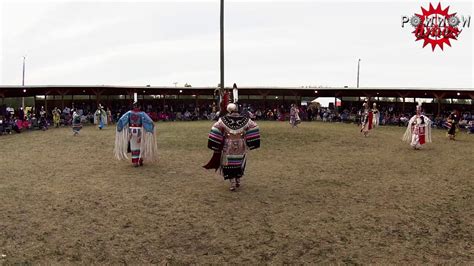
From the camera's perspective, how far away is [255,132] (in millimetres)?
7949

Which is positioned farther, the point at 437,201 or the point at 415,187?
the point at 415,187

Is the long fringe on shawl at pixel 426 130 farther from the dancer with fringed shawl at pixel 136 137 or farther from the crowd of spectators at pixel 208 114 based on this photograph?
the dancer with fringed shawl at pixel 136 137

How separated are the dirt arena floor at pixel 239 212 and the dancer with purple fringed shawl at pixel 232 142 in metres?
0.42

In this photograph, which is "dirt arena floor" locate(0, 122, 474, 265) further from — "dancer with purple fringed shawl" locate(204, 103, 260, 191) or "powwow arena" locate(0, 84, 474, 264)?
"dancer with purple fringed shawl" locate(204, 103, 260, 191)

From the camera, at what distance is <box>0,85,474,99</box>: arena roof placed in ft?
84.8

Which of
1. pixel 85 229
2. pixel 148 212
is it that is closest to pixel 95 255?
pixel 85 229

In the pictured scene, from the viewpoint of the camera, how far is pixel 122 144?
10.6m

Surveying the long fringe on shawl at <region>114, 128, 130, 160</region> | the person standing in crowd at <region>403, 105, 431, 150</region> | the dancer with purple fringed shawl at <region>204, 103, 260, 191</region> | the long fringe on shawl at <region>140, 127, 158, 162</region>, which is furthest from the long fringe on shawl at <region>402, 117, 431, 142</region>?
the long fringe on shawl at <region>114, 128, 130, 160</region>

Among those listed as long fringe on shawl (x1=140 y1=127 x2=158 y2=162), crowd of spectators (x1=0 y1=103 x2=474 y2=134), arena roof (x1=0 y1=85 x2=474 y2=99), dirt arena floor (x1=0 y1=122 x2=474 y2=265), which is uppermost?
arena roof (x1=0 y1=85 x2=474 y2=99)

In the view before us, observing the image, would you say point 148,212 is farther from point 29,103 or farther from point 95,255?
point 29,103

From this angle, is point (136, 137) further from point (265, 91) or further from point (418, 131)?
point (265, 91)

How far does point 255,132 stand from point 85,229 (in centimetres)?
390

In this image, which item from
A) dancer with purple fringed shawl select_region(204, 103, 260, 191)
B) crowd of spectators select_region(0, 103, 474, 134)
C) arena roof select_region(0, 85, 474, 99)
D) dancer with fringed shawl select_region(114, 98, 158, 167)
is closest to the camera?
dancer with purple fringed shawl select_region(204, 103, 260, 191)

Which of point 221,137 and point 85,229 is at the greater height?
point 221,137
